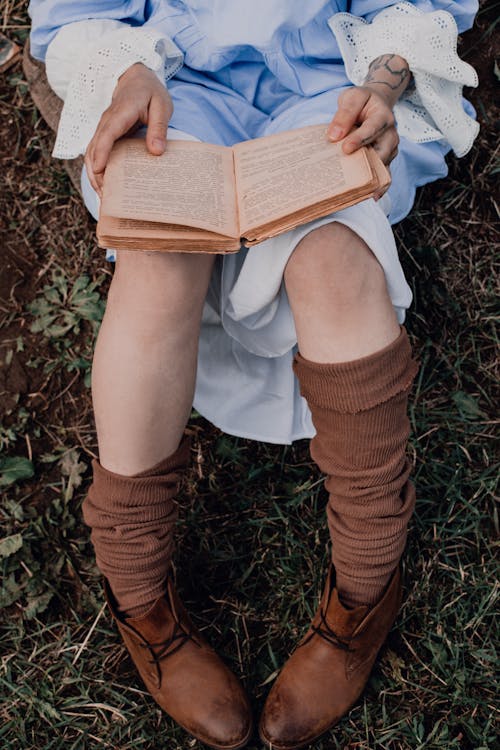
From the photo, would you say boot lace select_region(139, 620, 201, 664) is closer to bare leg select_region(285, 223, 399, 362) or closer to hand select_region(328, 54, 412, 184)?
bare leg select_region(285, 223, 399, 362)

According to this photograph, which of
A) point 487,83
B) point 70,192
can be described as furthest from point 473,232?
point 70,192

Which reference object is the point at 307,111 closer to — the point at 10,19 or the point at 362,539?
the point at 362,539

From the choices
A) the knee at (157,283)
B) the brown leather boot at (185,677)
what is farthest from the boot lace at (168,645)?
the knee at (157,283)

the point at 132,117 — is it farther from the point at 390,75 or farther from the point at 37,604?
the point at 37,604

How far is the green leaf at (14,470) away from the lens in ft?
6.18

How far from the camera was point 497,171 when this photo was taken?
79.0 inches

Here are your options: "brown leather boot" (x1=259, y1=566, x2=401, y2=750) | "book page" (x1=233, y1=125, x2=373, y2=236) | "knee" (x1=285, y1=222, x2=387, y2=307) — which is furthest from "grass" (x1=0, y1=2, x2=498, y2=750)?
"book page" (x1=233, y1=125, x2=373, y2=236)

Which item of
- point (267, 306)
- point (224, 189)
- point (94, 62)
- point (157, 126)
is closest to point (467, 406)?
point (267, 306)

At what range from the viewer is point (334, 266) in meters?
1.24

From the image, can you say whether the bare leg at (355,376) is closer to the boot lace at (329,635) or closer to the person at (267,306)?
the person at (267,306)

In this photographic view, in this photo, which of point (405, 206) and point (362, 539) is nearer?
point (362, 539)

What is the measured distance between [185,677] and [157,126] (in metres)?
1.09

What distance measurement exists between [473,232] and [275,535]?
3.18 ft

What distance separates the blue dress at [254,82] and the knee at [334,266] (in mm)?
63
